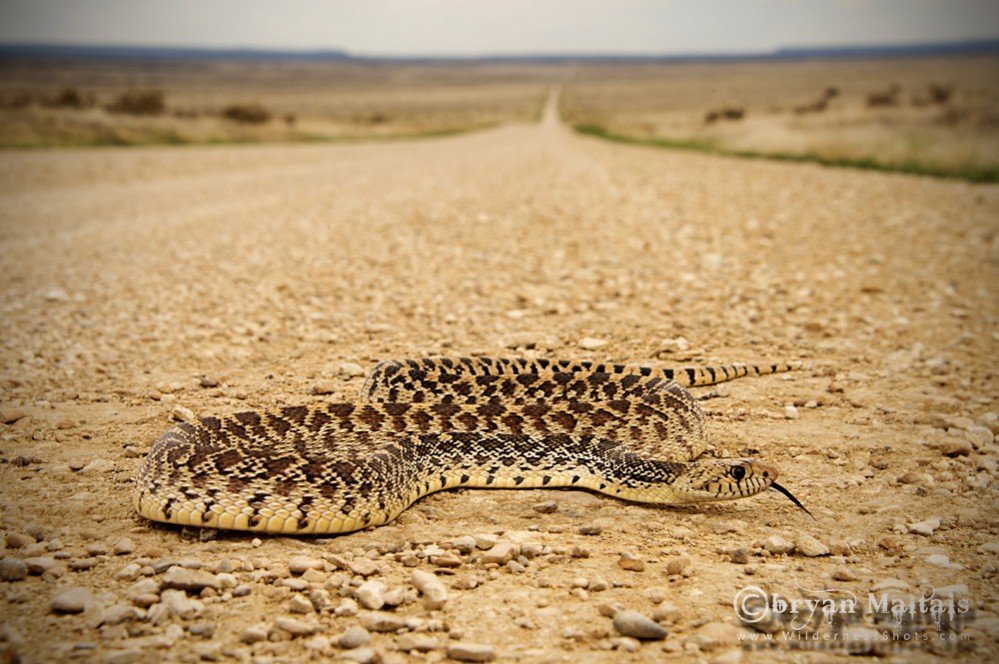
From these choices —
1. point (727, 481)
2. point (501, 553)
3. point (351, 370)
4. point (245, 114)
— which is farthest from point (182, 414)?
point (245, 114)

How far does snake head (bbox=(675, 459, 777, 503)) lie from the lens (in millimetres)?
5383


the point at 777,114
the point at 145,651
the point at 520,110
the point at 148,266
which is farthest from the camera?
the point at 520,110

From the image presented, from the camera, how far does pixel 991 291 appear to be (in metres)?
11.6

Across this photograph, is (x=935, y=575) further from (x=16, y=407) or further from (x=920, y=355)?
(x=16, y=407)

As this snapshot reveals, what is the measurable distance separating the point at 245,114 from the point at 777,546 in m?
53.2

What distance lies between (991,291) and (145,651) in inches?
474

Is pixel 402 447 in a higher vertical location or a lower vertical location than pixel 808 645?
higher

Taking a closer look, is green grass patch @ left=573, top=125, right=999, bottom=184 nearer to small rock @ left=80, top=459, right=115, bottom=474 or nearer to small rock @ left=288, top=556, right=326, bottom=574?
small rock @ left=288, top=556, right=326, bottom=574

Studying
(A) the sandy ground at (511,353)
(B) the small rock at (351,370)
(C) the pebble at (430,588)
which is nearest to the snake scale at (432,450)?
(A) the sandy ground at (511,353)

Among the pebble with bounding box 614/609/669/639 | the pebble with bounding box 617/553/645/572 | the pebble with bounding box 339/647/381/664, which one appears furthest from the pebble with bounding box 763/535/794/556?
the pebble with bounding box 339/647/381/664

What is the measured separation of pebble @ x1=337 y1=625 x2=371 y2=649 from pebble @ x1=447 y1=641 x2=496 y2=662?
415 mm

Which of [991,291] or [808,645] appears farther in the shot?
[991,291]

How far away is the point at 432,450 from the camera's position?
18.5 ft

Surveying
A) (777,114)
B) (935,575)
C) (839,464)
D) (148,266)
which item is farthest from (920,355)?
(777,114)
